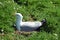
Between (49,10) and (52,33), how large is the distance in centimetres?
120

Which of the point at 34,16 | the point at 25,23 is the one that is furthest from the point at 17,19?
the point at 34,16

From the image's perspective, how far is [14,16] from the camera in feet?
24.5

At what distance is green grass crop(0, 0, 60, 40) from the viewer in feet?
21.9

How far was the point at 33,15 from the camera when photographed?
7.77m

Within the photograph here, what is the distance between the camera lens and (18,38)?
21.7ft

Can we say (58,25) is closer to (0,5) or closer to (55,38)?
(55,38)

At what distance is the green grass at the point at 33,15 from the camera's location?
21.9 feet

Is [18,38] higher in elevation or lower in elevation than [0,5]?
lower

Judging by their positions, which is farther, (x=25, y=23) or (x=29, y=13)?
(x=29, y=13)

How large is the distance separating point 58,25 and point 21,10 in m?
1.26

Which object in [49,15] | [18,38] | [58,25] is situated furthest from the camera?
[49,15]

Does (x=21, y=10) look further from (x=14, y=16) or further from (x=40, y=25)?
(x=40, y=25)

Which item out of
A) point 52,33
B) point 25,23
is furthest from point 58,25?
point 25,23

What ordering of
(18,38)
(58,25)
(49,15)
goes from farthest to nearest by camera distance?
(49,15)
(58,25)
(18,38)
